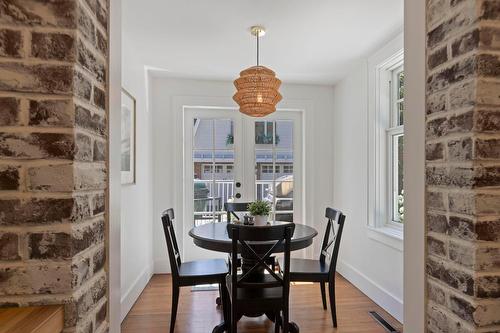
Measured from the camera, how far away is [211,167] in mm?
3994

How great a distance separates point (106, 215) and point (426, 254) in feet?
3.19

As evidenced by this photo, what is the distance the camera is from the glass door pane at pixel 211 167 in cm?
399

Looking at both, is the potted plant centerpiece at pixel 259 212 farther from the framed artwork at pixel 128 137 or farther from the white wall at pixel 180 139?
the white wall at pixel 180 139

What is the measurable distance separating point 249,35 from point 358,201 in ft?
6.67

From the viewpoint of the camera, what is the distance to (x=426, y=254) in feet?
3.16

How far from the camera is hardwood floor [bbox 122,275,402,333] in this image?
8.17 ft

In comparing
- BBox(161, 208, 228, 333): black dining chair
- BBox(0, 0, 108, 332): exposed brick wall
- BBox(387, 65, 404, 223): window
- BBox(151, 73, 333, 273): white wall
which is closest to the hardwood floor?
BBox(161, 208, 228, 333): black dining chair

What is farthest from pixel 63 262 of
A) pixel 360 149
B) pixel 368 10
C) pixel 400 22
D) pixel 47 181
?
pixel 360 149

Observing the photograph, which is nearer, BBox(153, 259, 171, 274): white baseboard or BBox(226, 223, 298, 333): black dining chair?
BBox(226, 223, 298, 333): black dining chair

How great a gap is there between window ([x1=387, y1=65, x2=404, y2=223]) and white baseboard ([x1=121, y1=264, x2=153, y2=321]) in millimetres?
2516

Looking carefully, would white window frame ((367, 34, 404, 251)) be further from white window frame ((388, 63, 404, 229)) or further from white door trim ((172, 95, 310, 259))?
white door trim ((172, 95, 310, 259))

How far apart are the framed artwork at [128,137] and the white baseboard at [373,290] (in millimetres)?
2498

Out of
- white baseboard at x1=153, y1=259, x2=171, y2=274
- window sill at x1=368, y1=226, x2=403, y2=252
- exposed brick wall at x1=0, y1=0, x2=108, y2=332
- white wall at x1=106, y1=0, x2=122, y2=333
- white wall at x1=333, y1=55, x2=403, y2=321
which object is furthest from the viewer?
white baseboard at x1=153, y1=259, x2=171, y2=274

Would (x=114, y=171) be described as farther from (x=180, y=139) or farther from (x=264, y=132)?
(x=264, y=132)
